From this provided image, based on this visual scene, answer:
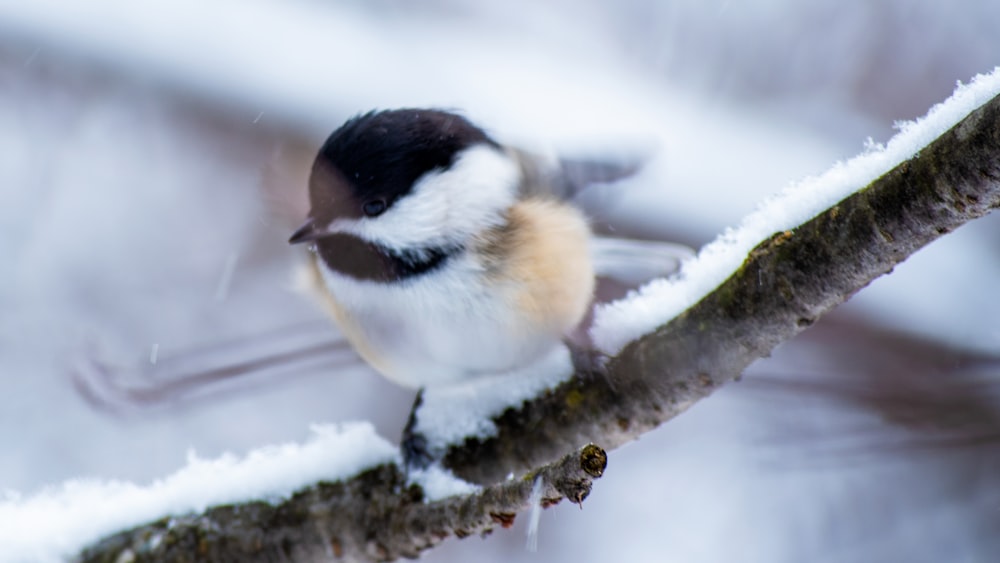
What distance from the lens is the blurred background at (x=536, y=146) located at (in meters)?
1.79

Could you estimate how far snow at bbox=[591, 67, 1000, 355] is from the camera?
1.95 feet

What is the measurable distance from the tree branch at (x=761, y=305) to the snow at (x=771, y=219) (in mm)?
13

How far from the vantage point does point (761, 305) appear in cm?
73

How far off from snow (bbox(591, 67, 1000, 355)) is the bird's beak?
37 cm

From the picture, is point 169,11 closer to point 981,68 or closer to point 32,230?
point 32,230

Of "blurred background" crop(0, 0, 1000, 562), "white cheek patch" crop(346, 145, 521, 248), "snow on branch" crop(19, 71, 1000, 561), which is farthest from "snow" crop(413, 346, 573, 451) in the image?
"blurred background" crop(0, 0, 1000, 562)

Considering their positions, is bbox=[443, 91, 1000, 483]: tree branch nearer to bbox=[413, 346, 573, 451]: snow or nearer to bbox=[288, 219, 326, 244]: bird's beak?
bbox=[413, 346, 573, 451]: snow

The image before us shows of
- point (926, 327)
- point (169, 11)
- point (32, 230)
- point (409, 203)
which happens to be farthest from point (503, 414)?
point (32, 230)

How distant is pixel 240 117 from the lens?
6.72ft

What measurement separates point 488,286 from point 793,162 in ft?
4.76

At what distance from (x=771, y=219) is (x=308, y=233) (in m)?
0.57

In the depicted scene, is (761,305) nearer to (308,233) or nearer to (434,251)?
(434,251)

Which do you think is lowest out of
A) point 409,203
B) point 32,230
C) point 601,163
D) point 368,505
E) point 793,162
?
point 368,505

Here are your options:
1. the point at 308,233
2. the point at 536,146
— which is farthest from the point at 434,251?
the point at 536,146
